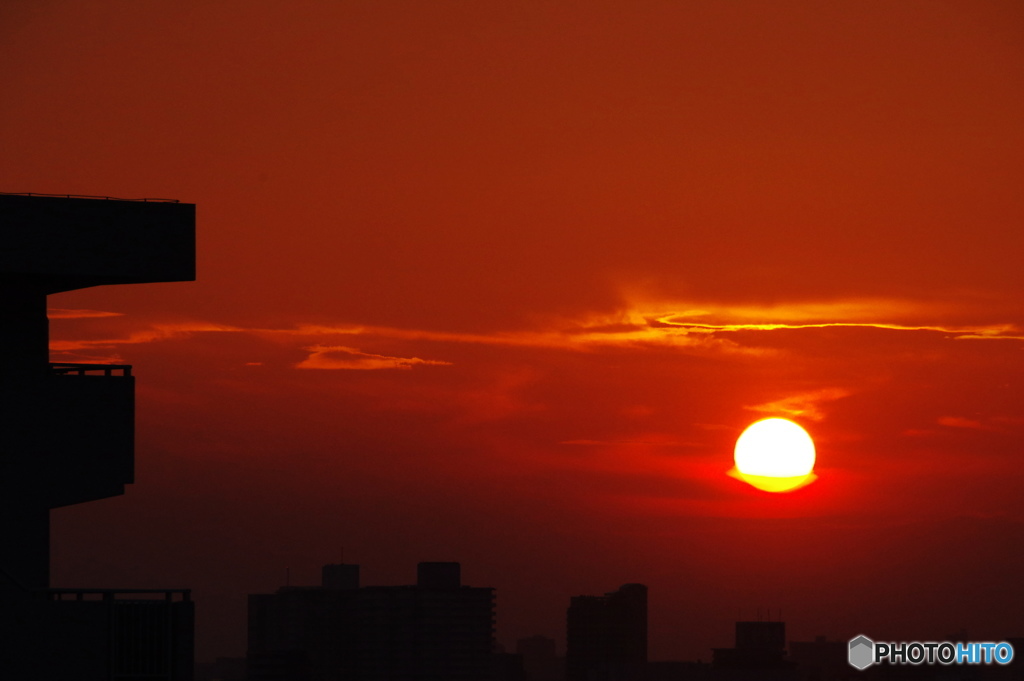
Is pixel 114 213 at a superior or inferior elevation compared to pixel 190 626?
superior

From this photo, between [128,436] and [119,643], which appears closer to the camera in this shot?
[119,643]

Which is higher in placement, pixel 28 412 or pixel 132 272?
pixel 132 272

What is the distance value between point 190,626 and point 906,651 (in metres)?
53.3

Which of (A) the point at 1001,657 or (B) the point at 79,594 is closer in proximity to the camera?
(B) the point at 79,594

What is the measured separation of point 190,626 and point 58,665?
11.8ft

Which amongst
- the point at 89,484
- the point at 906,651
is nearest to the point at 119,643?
the point at 89,484

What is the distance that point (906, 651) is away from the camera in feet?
265

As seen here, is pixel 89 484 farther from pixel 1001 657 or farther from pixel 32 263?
pixel 1001 657

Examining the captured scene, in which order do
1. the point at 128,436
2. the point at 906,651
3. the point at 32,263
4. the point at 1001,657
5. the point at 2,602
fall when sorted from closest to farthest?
the point at 2,602 → the point at 32,263 → the point at 128,436 → the point at 1001,657 → the point at 906,651

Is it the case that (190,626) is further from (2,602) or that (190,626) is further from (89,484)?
(89,484)

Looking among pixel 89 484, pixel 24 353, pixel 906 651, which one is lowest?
pixel 906 651

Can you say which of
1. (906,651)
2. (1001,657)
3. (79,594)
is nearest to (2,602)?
(79,594)

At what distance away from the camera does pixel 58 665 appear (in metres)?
36.8

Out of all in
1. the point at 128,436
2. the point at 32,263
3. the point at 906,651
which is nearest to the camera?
the point at 32,263
